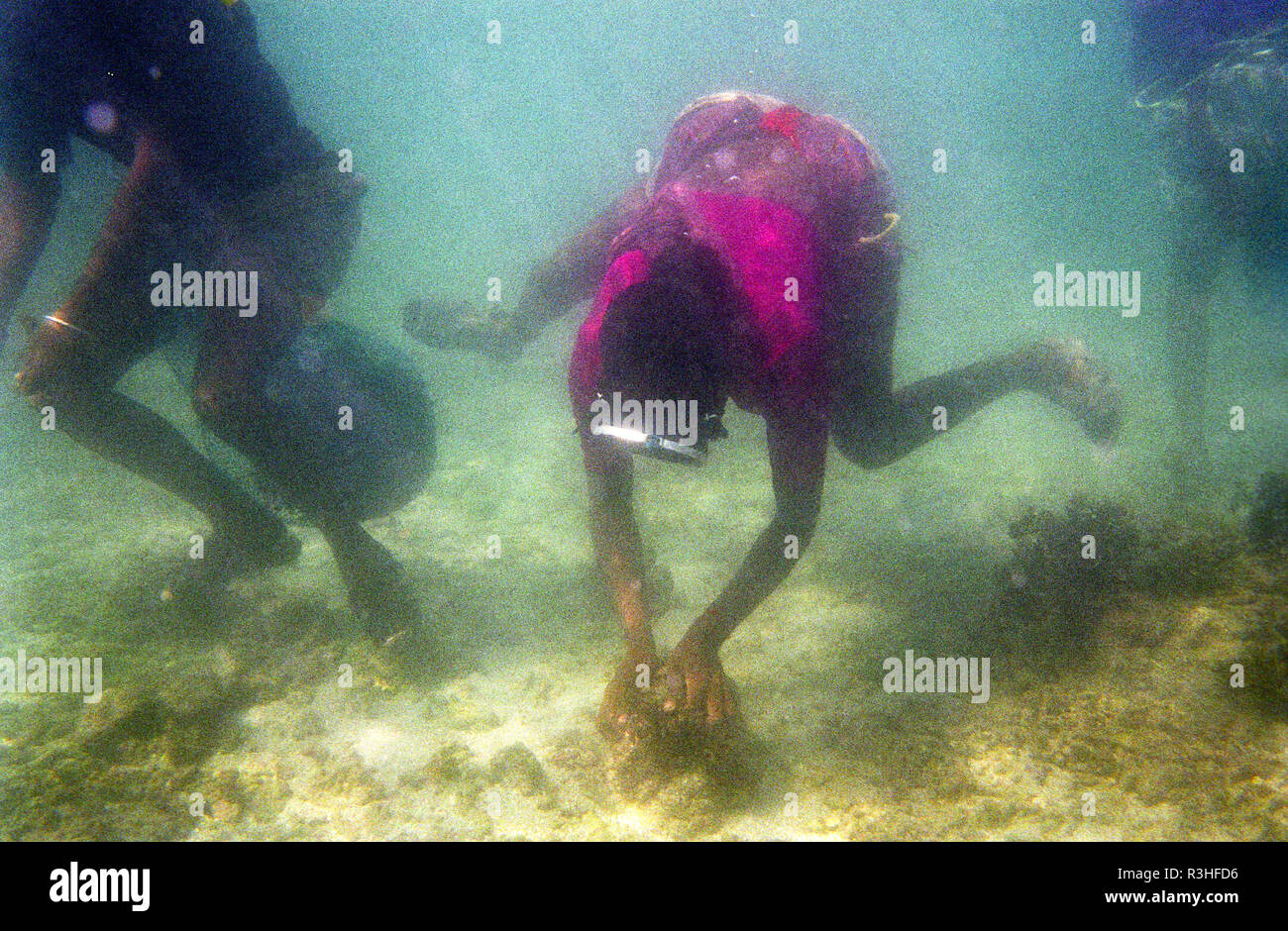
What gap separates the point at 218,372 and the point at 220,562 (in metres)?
1.63

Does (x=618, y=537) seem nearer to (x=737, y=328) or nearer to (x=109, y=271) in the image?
(x=737, y=328)

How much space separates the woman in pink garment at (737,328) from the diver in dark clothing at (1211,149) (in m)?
7.11

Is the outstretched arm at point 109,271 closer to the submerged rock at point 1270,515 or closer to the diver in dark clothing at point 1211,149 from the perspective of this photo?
the submerged rock at point 1270,515

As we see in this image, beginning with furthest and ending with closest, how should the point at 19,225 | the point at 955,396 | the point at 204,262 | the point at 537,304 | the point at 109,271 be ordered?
the point at 537,304, the point at 955,396, the point at 204,262, the point at 19,225, the point at 109,271

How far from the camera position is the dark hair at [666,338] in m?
2.27

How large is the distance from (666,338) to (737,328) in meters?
0.40

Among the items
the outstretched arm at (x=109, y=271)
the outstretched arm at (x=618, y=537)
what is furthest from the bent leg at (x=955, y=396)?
the outstretched arm at (x=109, y=271)

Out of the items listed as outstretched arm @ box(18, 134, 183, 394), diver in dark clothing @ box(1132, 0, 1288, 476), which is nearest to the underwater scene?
outstretched arm @ box(18, 134, 183, 394)

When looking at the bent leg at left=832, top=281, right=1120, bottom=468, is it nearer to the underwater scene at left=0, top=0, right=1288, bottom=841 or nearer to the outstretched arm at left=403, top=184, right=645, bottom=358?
the underwater scene at left=0, top=0, right=1288, bottom=841

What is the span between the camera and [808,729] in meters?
3.35

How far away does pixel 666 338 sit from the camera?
2285 mm

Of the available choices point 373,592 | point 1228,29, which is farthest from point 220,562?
point 1228,29

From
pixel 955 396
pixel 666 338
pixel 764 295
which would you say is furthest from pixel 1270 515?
pixel 666 338

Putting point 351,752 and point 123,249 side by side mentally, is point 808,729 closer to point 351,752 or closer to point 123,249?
point 351,752
